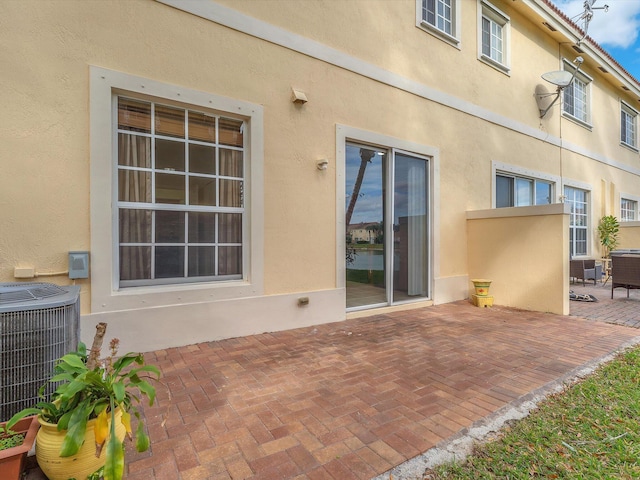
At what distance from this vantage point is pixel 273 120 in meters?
4.43

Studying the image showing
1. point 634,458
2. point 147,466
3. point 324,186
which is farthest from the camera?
point 324,186

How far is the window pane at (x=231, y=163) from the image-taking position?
13.8 feet

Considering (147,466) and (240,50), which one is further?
(240,50)

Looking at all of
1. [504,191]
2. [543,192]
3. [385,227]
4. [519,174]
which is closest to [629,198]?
[543,192]

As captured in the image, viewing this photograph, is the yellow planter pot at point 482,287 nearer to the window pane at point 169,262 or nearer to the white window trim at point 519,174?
the white window trim at point 519,174

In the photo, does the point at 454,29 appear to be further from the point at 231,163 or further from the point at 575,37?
the point at 231,163

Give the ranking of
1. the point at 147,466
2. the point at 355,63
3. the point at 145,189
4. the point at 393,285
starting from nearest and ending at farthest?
the point at 147,466 → the point at 145,189 → the point at 355,63 → the point at 393,285

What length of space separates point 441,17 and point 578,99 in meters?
7.20

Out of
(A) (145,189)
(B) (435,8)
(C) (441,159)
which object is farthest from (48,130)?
(B) (435,8)

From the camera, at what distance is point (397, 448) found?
202cm

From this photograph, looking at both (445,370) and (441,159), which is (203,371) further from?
(441,159)

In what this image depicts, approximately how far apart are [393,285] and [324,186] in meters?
2.25

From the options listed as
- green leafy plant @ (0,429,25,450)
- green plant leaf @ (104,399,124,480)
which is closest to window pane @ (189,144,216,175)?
green leafy plant @ (0,429,25,450)

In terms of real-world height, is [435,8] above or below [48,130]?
above
